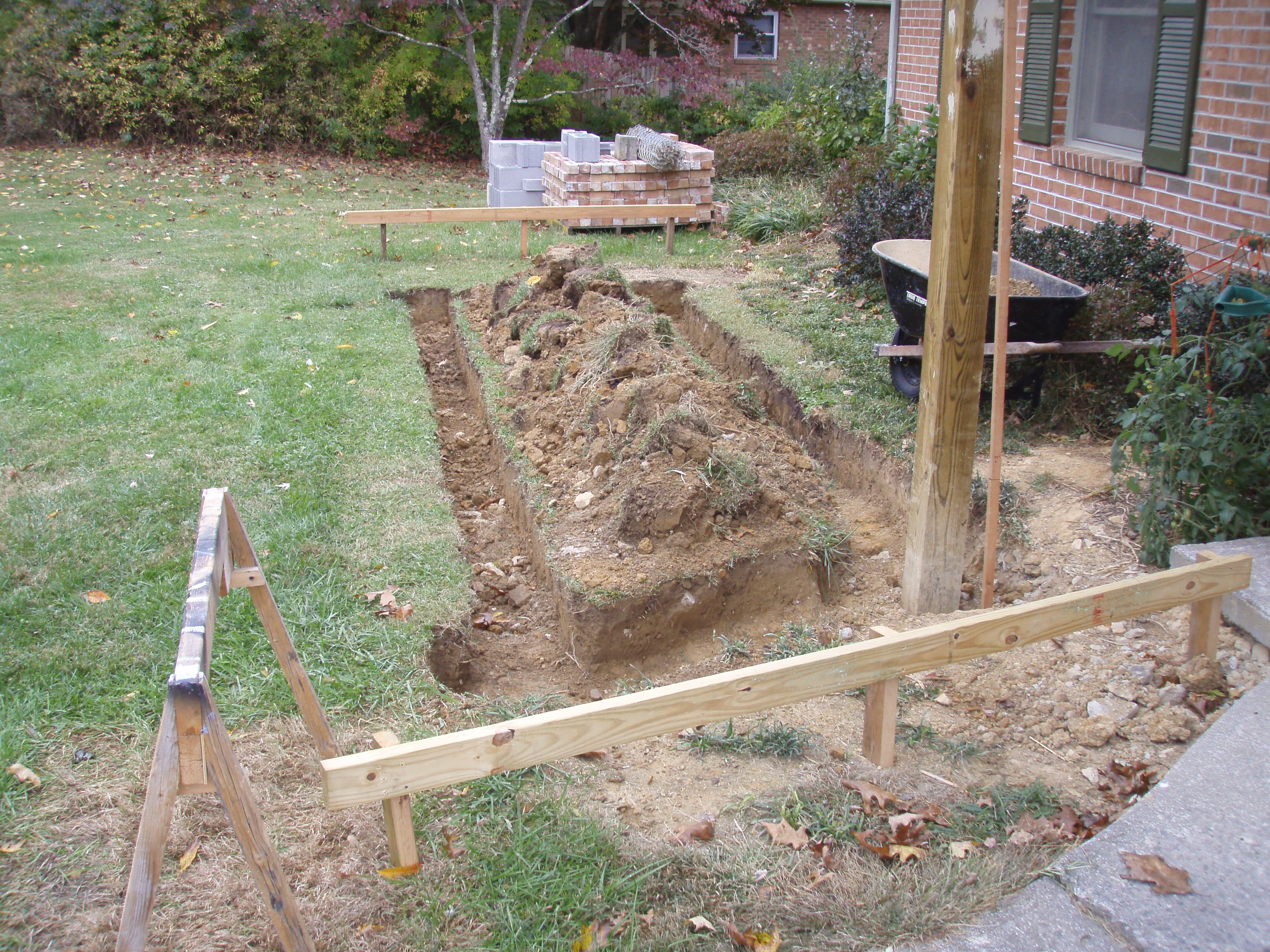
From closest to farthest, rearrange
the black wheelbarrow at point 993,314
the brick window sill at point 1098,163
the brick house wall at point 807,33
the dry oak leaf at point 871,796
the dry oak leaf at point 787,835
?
the dry oak leaf at point 787,835, the dry oak leaf at point 871,796, the black wheelbarrow at point 993,314, the brick window sill at point 1098,163, the brick house wall at point 807,33

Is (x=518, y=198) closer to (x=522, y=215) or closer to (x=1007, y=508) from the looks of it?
(x=522, y=215)

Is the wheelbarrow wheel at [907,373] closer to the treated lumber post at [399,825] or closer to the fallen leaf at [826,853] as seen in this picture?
the fallen leaf at [826,853]

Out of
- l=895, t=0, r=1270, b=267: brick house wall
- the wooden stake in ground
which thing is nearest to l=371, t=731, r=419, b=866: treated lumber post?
the wooden stake in ground

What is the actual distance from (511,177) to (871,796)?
11616mm

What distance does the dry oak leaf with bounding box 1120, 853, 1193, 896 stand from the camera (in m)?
2.38

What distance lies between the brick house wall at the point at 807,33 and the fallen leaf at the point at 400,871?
74.8 ft

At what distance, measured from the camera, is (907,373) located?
21.3 ft

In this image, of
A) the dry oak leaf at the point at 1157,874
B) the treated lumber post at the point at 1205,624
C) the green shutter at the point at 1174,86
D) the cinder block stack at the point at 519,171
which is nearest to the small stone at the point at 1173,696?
the treated lumber post at the point at 1205,624

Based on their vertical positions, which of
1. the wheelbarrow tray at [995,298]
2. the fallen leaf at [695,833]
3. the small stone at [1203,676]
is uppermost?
the wheelbarrow tray at [995,298]

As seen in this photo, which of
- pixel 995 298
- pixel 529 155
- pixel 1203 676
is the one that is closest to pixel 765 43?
pixel 529 155

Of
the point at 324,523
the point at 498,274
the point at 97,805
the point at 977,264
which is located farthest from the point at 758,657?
the point at 498,274

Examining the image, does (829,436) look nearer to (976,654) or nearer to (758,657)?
(758,657)

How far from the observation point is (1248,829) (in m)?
2.55

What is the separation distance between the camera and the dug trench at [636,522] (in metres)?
4.35
